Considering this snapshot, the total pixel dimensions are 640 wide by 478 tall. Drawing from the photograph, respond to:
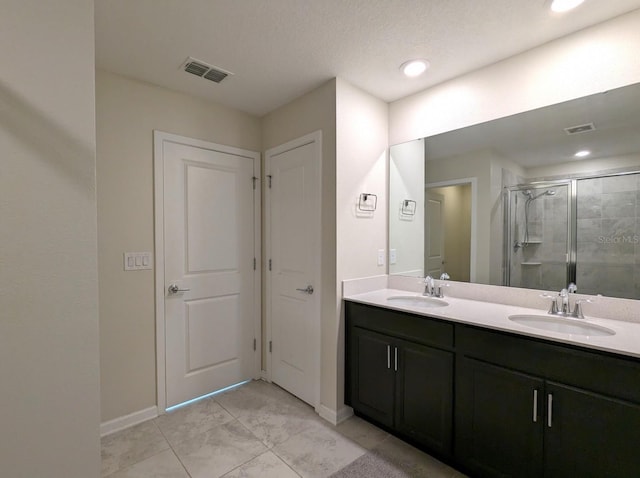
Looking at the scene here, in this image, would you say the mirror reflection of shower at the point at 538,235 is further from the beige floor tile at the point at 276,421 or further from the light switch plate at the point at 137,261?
the light switch plate at the point at 137,261

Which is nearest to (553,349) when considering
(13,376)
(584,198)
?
(584,198)

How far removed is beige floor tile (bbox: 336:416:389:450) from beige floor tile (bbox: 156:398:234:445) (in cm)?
84

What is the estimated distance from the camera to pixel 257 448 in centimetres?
192

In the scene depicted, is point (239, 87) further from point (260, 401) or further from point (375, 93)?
point (260, 401)

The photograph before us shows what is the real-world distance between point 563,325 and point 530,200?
763 millimetres

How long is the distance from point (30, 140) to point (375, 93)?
7.13ft

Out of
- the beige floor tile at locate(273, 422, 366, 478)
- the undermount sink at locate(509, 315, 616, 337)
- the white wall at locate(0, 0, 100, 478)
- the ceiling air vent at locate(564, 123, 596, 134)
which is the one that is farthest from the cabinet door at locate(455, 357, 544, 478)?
the white wall at locate(0, 0, 100, 478)

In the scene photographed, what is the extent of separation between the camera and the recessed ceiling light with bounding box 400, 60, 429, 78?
78.7 inches

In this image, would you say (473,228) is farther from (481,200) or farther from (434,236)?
(434,236)

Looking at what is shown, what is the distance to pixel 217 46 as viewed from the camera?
6.02 feet

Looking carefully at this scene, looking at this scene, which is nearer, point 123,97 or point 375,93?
point 123,97

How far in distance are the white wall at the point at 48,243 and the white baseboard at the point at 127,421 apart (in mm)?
1288

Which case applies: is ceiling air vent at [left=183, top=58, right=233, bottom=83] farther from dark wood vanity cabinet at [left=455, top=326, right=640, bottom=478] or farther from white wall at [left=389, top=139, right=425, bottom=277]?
dark wood vanity cabinet at [left=455, top=326, right=640, bottom=478]

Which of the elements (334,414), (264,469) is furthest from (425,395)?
(264,469)
